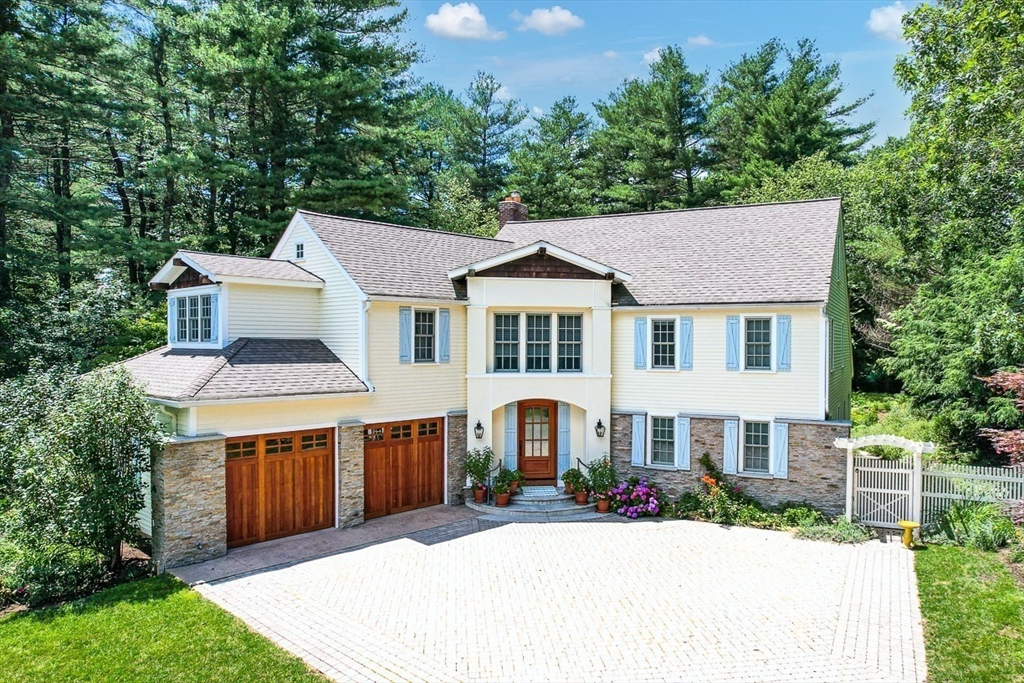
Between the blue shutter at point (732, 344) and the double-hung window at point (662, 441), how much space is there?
216 centimetres

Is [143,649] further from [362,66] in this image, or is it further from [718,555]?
[362,66]

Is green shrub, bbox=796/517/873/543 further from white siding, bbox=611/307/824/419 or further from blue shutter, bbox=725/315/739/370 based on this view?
blue shutter, bbox=725/315/739/370

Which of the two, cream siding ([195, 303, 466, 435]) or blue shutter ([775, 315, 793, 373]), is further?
blue shutter ([775, 315, 793, 373])

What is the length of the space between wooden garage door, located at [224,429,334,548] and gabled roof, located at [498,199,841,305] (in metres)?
9.23

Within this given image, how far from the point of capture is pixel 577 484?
16.1 m

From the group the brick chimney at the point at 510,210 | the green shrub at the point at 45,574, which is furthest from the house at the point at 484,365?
A: the brick chimney at the point at 510,210

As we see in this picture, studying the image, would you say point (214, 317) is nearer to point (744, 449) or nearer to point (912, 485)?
point (744, 449)

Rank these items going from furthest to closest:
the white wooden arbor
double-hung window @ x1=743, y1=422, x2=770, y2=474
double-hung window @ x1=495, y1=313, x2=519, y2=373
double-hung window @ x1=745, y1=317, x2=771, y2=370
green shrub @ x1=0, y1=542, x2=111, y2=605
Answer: double-hung window @ x1=495, y1=313, x2=519, y2=373
double-hung window @ x1=745, y1=317, x2=771, y2=370
double-hung window @ x1=743, y1=422, x2=770, y2=474
the white wooden arbor
green shrub @ x1=0, y1=542, x2=111, y2=605

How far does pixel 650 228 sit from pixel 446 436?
9.84 m

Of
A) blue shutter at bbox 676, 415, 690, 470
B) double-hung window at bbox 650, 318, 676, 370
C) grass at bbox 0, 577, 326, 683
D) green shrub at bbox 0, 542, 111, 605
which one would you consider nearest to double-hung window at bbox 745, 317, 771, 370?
double-hung window at bbox 650, 318, 676, 370

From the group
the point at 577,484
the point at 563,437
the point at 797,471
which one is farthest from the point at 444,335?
the point at 797,471

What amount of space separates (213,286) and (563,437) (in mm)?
10122

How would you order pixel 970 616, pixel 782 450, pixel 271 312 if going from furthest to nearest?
1. pixel 271 312
2. pixel 782 450
3. pixel 970 616

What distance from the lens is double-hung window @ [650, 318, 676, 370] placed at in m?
16.4
